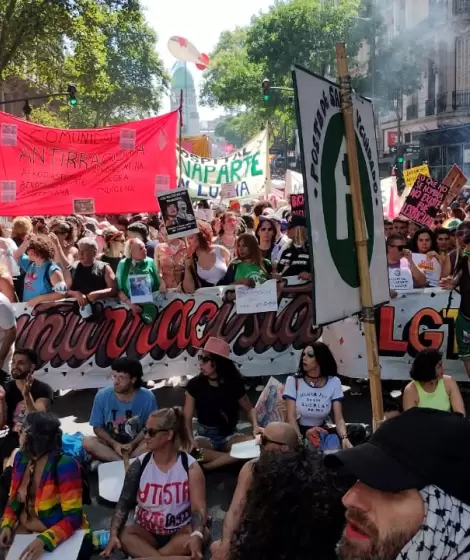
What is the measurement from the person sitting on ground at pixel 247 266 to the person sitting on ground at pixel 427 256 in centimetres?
194

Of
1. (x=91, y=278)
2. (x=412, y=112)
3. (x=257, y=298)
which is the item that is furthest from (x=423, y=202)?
(x=412, y=112)

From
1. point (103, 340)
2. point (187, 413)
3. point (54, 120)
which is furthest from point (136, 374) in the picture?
point (54, 120)

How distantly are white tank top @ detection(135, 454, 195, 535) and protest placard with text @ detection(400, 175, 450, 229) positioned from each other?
23.3 ft

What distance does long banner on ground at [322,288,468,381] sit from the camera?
24.4 ft

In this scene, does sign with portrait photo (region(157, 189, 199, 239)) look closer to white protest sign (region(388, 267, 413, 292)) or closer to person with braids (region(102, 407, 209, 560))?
white protest sign (region(388, 267, 413, 292))

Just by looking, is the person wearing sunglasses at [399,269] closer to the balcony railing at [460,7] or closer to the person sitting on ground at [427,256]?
the person sitting on ground at [427,256]

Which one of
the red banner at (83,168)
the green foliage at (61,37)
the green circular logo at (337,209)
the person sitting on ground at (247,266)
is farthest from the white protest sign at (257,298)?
the green foliage at (61,37)

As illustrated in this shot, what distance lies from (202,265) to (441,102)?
42044mm

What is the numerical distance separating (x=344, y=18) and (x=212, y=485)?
4564 cm

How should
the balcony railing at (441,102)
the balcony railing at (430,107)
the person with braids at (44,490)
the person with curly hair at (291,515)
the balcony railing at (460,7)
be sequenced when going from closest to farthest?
the person with curly hair at (291,515) < the person with braids at (44,490) < the balcony railing at (460,7) < the balcony railing at (441,102) < the balcony railing at (430,107)

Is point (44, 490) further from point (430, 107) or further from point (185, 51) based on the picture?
point (430, 107)

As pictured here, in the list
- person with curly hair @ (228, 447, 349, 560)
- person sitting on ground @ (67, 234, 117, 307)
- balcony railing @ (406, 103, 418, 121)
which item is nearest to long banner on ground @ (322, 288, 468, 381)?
person sitting on ground @ (67, 234, 117, 307)

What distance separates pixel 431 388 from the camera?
216 inches

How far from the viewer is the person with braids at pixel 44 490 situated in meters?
3.88
